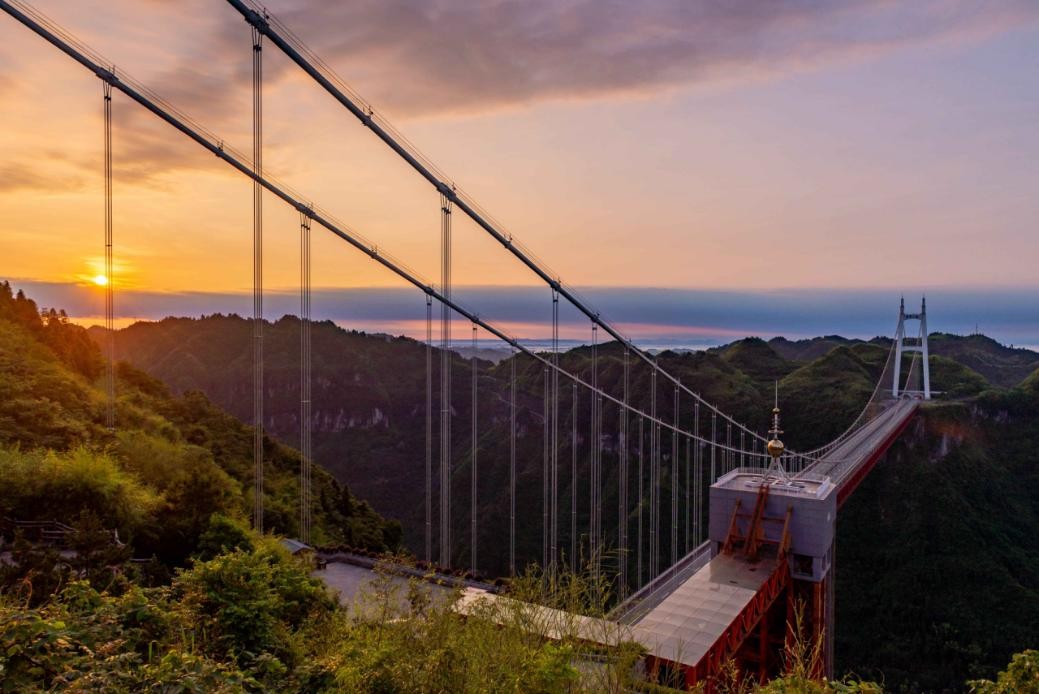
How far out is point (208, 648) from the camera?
7188mm

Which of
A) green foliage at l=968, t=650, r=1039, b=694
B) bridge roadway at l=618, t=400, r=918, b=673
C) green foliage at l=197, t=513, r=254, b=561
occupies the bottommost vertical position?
bridge roadway at l=618, t=400, r=918, b=673

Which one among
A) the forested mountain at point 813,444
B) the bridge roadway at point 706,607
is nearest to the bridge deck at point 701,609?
the bridge roadway at point 706,607

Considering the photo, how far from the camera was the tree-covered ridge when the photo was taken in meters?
14.2

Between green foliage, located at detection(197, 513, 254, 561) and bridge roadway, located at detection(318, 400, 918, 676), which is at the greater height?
green foliage, located at detection(197, 513, 254, 561)

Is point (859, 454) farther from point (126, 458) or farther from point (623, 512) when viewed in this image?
point (126, 458)

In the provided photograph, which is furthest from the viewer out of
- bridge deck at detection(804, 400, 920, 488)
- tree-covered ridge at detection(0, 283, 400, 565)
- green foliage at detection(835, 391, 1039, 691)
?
green foliage at detection(835, 391, 1039, 691)

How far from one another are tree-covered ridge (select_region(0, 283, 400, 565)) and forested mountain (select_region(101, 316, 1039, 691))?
27.1 meters

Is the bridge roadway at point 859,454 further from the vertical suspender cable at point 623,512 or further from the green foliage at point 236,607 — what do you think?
the green foliage at point 236,607

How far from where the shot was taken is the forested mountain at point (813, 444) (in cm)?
4144

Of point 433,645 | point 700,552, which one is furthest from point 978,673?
point 433,645

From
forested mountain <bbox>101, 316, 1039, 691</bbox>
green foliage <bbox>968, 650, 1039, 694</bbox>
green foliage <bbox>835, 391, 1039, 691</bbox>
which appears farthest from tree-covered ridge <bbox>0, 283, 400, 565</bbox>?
green foliage <bbox>835, 391, 1039, 691</bbox>

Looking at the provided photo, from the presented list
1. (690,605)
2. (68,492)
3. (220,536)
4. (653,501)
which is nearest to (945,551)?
(653,501)

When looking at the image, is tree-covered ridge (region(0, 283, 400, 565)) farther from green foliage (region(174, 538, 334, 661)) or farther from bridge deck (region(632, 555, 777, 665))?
bridge deck (region(632, 555, 777, 665))

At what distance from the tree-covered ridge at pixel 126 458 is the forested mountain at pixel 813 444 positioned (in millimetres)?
27075
